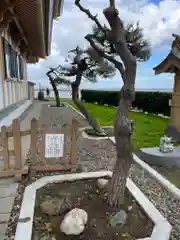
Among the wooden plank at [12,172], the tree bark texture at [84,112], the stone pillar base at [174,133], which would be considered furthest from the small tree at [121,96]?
the stone pillar base at [174,133]

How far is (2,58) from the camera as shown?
6.27 m

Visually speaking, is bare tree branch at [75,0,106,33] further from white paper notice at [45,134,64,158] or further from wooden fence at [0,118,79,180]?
white paper notice at [45,134,64,158]

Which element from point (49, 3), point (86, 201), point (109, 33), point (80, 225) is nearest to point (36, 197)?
point (86, 201)

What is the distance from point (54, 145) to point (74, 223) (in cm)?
141

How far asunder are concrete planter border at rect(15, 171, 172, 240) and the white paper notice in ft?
1.17

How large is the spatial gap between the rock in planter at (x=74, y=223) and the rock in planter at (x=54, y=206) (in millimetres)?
250

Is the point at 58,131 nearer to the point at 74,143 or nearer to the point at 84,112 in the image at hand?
the point at 74,143

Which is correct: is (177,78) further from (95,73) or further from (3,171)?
(3,171)

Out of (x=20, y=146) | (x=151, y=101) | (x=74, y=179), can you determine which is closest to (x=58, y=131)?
(x=20, y=146)

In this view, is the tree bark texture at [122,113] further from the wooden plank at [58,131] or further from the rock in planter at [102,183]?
the wooden plank at [58,131]

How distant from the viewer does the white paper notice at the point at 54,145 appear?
307 centimetres

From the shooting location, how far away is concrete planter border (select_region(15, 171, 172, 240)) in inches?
74.0

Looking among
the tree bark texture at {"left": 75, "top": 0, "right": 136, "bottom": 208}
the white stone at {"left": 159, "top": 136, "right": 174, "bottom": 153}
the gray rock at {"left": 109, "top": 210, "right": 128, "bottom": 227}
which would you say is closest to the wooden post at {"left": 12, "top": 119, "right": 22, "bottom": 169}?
the tree bark texture at {"left": 75, "top": 0, "right": 136, "bottom": 208}

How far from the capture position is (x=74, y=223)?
1907mm
